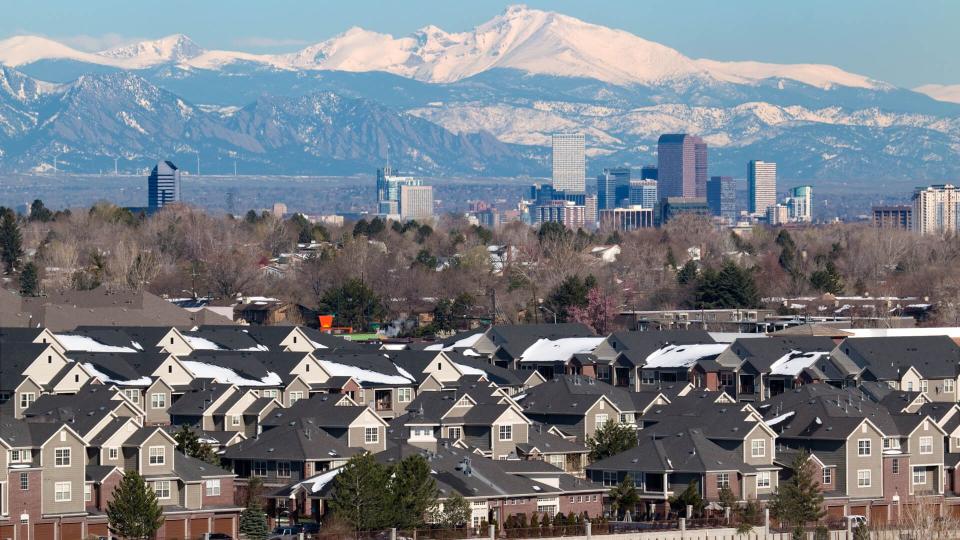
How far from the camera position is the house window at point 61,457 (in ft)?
189

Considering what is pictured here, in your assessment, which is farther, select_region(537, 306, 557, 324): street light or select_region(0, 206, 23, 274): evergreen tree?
select_region(0, 206, 23, 274): evergreen tree

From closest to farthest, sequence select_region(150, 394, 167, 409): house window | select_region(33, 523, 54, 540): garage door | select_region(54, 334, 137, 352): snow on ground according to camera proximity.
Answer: select_region(33, 523, 54, 540): garage door < select_region(150, 394, 167, 409): house window < select_region(54, 334, 137, 352): snow on ground

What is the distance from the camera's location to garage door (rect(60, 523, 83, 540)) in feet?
186

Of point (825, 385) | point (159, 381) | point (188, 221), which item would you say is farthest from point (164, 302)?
point (188, 221)

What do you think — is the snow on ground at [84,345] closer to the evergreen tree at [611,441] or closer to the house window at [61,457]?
the evergreen tree at [611,441]

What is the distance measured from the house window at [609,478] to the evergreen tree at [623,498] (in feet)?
5.23

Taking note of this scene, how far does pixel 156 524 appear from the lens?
183ft

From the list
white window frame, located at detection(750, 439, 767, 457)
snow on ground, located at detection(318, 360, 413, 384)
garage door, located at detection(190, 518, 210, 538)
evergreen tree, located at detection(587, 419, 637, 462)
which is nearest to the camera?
garage door, located at detection(190, 518, 210, 538)

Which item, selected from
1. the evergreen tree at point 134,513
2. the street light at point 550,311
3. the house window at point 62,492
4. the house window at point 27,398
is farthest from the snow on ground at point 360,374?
the street light at point 550,311

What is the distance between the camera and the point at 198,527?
59062mm

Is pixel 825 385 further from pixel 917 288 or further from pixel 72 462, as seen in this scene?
pixel 917 288

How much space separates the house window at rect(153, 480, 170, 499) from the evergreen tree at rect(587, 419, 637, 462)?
14.2 metres

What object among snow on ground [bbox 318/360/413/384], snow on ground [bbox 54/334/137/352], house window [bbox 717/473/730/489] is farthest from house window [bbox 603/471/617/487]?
snow on ground [bbox 54/334/137/352]

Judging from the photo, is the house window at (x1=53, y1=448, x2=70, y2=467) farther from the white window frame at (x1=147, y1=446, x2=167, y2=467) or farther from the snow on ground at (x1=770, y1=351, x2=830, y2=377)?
the snow on ground at (x1=770, y1=351, x2=830, y2=377)
